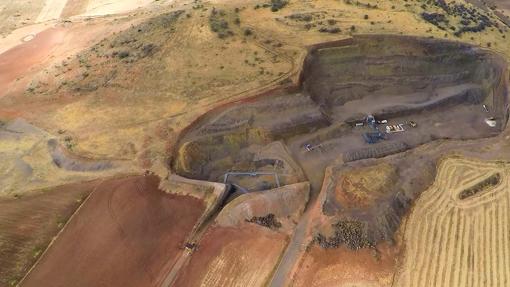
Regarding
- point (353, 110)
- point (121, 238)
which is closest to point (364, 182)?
point (353, 110)

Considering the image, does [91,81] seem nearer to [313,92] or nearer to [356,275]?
[313,92]

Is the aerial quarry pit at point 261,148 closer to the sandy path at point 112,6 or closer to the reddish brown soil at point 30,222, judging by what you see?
the reddish brown soil at point 30,222

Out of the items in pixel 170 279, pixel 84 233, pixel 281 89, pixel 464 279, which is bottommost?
pixel 464 279

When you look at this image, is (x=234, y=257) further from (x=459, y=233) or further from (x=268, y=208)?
(x=459, y=233)

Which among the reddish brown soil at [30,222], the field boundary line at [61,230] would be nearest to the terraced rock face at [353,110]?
the field boundary line at [61,230]

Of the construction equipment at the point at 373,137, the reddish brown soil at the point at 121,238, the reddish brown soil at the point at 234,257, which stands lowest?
the reddish brown soil at the point at 234,257

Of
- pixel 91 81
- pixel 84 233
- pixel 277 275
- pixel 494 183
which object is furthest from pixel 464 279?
pixel 91 81

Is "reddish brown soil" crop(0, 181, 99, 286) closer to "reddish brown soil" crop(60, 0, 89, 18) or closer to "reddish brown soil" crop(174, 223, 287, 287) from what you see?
"reddish brown soil" crop(174, 223, 287, 287)

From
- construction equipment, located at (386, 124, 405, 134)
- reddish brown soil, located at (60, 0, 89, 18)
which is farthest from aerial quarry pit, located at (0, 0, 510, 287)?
reddish brown soil, located at (60, 0, 89, 18)
